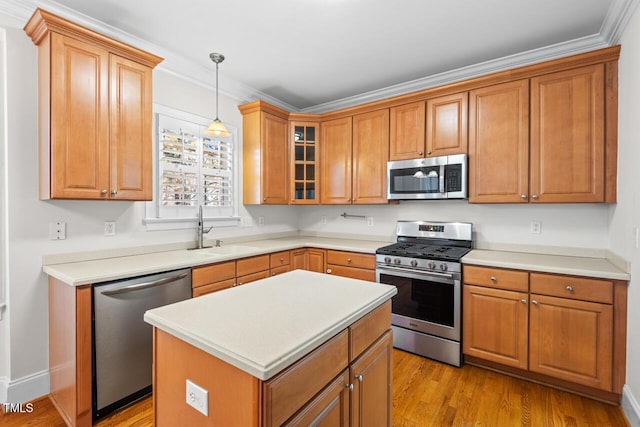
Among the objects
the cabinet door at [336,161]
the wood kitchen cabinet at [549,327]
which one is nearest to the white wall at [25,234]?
the cabinet door at [336,161]

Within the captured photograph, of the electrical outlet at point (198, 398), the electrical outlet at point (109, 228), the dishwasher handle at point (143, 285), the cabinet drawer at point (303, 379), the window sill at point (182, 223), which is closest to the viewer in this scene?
the cabinet drawer at point (303, 379)

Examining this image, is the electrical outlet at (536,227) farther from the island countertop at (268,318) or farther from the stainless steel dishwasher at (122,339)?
the stainless steel dishwasher at (122,339)

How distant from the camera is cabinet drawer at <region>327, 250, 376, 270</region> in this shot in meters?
3.13

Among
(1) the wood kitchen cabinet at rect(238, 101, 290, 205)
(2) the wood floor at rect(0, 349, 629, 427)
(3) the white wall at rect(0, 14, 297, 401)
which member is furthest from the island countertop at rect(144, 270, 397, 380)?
(1) the wood kitchen cabinet at rect(238, 101, 290, 205)

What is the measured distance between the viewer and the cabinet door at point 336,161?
11.8 ft

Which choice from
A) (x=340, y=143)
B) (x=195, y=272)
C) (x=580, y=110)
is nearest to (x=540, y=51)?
(x=580, y=110)

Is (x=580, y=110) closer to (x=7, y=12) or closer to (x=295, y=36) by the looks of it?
(x=295, y=36)

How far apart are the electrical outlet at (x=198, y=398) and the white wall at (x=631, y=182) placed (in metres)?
2.34

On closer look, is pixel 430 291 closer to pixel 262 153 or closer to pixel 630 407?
pixel 630 407

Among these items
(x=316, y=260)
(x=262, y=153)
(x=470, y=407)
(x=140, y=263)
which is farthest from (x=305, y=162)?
(x=470, y=407)

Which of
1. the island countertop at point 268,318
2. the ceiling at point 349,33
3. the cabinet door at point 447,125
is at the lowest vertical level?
the island countertop at point 268,318

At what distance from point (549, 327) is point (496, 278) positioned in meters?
0.45

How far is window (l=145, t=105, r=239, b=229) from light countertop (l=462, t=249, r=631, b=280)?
2.48 meters

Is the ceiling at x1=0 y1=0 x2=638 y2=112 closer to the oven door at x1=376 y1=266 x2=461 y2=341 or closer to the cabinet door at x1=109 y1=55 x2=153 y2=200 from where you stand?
the cabinet door at x1=109 y1=55 x2=153 y2=200
